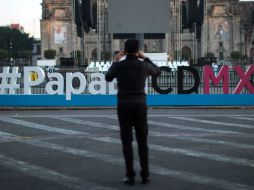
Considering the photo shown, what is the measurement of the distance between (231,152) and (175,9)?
9632cm

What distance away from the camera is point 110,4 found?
2764 cm

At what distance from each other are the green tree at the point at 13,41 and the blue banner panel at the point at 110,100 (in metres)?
107

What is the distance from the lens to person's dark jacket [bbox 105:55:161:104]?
7.23 m

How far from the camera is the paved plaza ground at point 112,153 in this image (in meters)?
7.30

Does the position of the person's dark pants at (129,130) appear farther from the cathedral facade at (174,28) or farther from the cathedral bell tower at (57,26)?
the cathedral bell tower at (57,26)

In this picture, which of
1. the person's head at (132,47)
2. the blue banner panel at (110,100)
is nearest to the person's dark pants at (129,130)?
the person's head at (132,47)

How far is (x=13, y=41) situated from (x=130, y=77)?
125m

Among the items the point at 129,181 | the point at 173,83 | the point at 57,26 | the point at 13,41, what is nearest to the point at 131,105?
the point at 129,181

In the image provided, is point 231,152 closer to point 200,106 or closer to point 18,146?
point 18,146

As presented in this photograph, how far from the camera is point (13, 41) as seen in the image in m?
129

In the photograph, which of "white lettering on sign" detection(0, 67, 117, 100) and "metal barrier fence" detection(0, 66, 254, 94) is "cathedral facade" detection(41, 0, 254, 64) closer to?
"metal barrier fence" detection(0, 66, 254, 94)

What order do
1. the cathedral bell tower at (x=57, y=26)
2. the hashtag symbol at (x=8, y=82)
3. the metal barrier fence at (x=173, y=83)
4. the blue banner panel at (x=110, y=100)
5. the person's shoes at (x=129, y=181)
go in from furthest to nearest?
the cathedral bell tower at (x=57, y=26) < the metal barrier fence at (x=173, y=83) < the hashtag symbol at (x=8, y=82) < the blue banner panel at (x=110, y=100) < the person's shoes at (x=129, y=181)

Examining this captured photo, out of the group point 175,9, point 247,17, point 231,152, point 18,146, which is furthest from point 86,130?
point 247,17

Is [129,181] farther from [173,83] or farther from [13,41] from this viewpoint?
[13,41]
